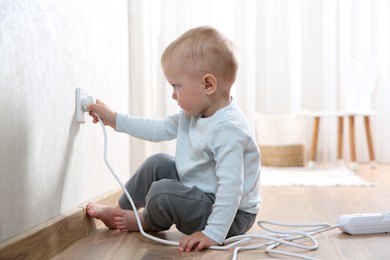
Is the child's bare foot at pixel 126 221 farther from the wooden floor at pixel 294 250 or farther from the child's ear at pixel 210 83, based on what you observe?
the child's ear at pixel 210 83

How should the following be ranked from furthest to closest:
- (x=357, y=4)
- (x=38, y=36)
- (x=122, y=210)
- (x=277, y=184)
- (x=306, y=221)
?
(x=357, y=4)
(x=277, y=184)
(x=306, y=221)
(x=122, y=210)
(x=38, y=36)

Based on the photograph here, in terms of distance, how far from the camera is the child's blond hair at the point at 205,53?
1.09 m

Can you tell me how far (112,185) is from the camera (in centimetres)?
149

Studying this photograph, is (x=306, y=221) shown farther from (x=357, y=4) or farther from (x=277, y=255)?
(x=357, y=4)

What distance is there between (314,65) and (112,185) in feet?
7.72

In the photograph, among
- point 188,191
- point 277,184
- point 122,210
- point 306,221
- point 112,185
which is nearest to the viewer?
point 188,191

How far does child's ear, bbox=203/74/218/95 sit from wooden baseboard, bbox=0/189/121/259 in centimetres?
37

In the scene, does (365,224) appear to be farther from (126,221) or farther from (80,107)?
(80,107)

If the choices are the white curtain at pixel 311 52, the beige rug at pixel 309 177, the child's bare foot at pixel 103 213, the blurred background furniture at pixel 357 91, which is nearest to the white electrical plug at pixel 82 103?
the child's bare foot at pixel 103 213

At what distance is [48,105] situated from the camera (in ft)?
3.25

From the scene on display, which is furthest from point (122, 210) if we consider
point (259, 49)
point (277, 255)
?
point (259, 49)

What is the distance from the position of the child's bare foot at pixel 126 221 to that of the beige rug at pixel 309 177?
1121 mm

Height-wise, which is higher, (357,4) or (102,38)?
(357,4)

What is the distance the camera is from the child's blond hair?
109 cm
